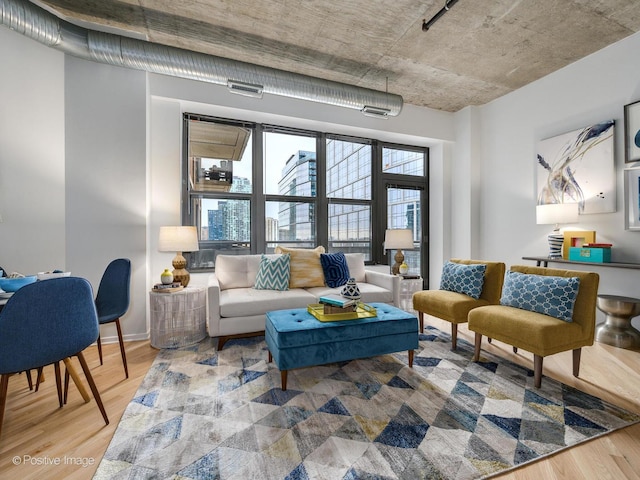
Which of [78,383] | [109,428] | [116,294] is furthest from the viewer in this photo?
[116,294]

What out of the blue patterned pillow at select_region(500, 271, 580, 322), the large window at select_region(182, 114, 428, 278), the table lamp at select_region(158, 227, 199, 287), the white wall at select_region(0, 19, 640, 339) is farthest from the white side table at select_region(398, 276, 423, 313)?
the table lamp at select_region(158, 227, 199, 287)

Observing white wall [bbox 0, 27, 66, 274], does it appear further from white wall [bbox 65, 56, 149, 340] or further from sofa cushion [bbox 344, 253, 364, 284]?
sofa cushion [bbox 344, 253, 364, 284]

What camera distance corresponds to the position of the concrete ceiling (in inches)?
107

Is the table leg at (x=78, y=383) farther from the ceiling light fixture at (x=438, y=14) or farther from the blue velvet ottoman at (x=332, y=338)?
the ceiling light fixture at (x=438, y=14)

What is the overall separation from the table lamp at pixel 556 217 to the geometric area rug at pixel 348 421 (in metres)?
1.81

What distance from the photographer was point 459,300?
9.50 ft

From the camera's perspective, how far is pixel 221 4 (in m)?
2.68

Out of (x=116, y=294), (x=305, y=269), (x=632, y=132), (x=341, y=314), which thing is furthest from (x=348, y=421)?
(x=632, y=132)

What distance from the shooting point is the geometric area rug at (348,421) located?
1448 millimetres

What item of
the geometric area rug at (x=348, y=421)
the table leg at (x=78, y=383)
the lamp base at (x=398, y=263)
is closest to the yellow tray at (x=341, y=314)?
the geometric area rug at (x=348, y=421)

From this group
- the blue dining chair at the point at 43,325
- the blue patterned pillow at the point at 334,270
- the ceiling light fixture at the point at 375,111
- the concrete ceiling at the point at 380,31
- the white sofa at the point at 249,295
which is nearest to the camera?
the blue dining chair at the point at 43,325

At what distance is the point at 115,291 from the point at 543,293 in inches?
138

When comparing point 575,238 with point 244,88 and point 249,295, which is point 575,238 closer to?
point 249,295

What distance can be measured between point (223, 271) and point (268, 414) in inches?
76.6
